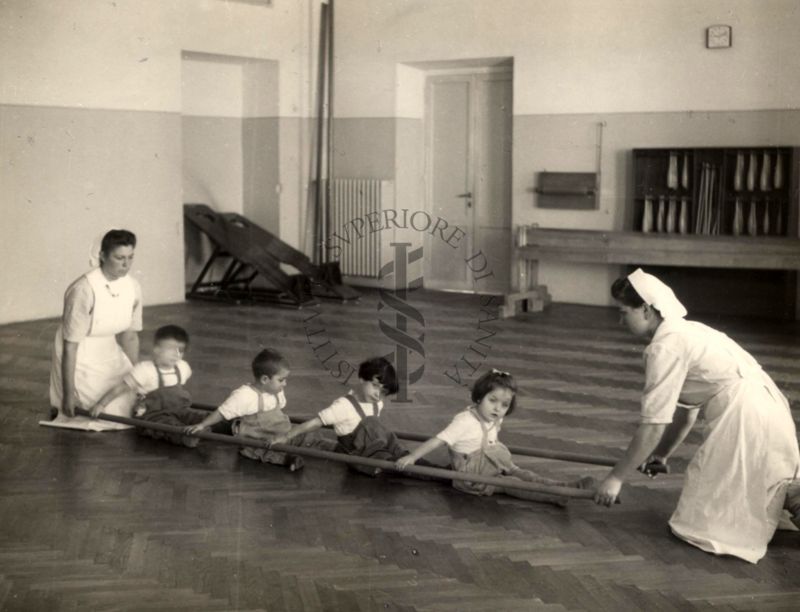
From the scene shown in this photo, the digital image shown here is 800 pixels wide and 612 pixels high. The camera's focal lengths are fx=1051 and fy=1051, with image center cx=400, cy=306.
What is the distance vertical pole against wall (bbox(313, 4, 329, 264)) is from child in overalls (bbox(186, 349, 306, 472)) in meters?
7.07

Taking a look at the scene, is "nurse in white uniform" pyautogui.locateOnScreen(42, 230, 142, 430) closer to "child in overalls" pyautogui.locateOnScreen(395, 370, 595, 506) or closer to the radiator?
"child in overalls" pyautogui.locateOnScreen(395, 370, 595, 506)

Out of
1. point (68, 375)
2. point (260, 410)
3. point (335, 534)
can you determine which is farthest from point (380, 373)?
point (68, 375)

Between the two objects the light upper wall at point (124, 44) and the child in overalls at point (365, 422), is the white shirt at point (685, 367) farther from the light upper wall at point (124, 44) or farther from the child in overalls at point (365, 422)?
Result: the light upper wall at point (124, 44)

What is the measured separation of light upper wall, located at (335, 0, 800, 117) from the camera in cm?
998

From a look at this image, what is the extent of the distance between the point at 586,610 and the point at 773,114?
7.61m

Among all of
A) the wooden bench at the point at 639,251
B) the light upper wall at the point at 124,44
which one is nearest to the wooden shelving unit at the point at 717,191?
the wooden bench at the point at 639,251

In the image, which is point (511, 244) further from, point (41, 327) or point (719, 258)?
point (41, 327)

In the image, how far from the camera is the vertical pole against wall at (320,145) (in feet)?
40.8

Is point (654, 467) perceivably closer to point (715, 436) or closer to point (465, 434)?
point (715, 436)

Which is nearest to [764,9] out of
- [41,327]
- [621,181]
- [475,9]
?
[621,181]

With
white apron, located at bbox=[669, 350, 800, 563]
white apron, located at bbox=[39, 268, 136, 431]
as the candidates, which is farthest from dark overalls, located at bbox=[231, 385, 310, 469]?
white apron, located at bbox=[669, 350, 800, 563]

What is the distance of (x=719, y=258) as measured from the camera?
974 centimetres

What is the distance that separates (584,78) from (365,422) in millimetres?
6776

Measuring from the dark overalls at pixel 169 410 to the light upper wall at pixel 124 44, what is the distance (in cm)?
471
